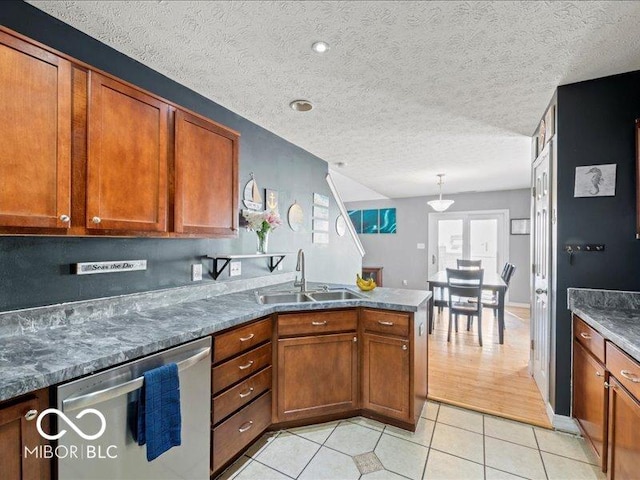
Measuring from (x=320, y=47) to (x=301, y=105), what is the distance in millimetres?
777

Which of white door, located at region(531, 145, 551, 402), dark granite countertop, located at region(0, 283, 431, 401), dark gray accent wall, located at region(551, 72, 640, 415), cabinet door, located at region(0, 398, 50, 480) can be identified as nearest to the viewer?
cabinet door, located at region(0, 398, 50, 480)

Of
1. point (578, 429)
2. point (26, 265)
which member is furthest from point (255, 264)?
point (578, 429)

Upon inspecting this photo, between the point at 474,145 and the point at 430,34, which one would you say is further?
the point at 474,145

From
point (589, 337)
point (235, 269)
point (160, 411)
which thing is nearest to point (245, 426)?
point (160, 411)

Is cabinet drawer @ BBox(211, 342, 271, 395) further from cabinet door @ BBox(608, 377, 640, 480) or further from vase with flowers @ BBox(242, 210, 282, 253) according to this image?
cabinet door @ BBox(608, 377, 640, 480)

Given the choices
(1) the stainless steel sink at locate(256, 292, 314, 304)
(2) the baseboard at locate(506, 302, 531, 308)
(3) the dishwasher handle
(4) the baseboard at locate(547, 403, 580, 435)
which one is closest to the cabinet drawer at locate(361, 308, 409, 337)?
(1) the stainless steel sink at locate(256, 292, 314, 304)

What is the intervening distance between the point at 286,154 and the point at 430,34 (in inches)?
77.6

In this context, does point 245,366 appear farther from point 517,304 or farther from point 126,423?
point 517,304

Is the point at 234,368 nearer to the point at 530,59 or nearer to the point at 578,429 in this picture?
the point at 578,429

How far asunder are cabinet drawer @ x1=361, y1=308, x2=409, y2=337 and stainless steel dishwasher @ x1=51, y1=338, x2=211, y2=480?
1.09 meters

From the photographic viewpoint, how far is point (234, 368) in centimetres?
174

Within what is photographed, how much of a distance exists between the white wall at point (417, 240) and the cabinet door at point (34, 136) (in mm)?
6682

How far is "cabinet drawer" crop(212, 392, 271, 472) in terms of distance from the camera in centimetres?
164

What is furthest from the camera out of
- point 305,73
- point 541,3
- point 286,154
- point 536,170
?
point 286,154
